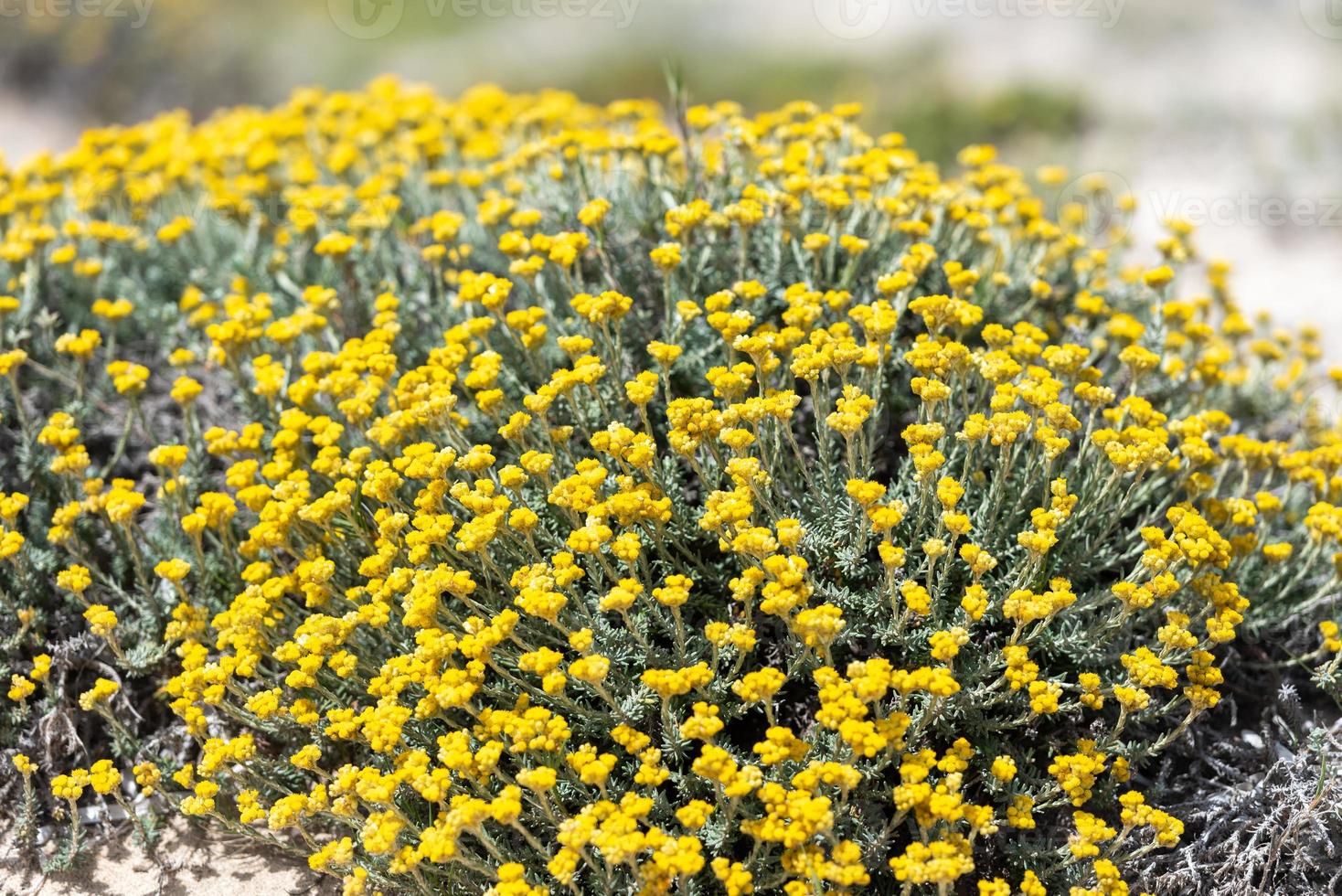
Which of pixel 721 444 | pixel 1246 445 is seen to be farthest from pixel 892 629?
pixel 1246 445

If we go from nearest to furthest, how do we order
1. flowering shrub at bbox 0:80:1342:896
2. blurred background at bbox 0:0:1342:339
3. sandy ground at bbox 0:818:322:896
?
flowering shrub at bbox 0:80:1342:896, sandy ground at bbox 0:818:322:896, blurred background at bbox 0:0:1342:339

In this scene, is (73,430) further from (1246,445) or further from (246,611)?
(1246,445)

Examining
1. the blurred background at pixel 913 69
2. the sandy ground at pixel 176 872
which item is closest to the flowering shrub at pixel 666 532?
the sandy ground at pixel 176 872

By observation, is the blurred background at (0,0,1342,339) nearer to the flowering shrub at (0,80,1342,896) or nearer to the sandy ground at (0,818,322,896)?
the flowering shrub at (0,80,1342,896)

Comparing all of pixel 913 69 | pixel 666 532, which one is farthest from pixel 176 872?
pixel 913 69

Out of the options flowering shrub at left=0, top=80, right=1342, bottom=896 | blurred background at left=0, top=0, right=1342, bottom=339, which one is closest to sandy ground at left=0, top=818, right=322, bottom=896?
flowering shrub at left=0, top=80, right=1342, bottom=896

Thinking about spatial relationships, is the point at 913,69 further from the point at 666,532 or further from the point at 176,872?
the point at 176,872

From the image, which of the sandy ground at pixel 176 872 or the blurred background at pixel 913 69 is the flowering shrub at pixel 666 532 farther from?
the blurred background at pixel 913 69
